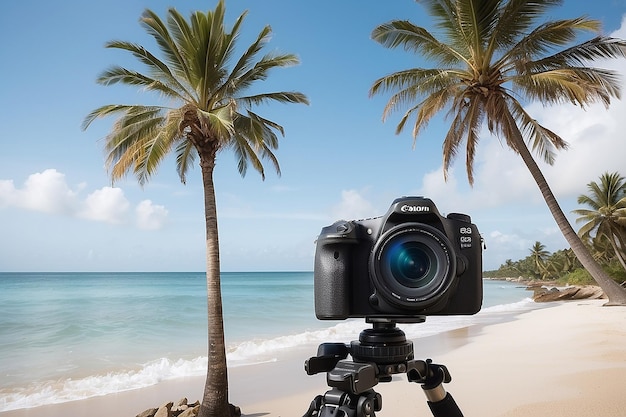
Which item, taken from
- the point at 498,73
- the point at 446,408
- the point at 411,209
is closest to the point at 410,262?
the point at 411,209

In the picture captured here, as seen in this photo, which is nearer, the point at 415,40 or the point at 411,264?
the point at 411,264

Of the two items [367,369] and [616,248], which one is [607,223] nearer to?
[616,248]

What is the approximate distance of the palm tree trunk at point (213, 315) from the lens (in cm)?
625

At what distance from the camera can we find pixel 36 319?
21.5 meters

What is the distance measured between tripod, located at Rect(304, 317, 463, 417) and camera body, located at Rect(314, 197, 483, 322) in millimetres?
84

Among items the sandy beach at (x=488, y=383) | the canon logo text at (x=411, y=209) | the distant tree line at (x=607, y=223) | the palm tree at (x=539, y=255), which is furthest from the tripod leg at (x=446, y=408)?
the palm tree at (x=539, y=255)

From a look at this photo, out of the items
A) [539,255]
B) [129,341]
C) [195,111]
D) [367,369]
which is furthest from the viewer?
[539,255]

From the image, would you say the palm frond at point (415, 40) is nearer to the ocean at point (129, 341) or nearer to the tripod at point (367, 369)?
the ocean at point (129, 341)

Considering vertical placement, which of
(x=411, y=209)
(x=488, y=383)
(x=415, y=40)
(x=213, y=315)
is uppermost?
(x=415, y=40)

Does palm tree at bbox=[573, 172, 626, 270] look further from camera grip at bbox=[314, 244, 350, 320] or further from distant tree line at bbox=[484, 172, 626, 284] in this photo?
camera grip at bbox=[314, 244, 350, 320]

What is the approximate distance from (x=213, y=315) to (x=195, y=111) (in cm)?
265

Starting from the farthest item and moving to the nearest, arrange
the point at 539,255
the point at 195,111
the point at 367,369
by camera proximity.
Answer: the point at 539,255, the point at 195,111, the point at 367,369

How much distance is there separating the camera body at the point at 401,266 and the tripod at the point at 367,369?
84mm

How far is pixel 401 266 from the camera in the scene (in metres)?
1.42
